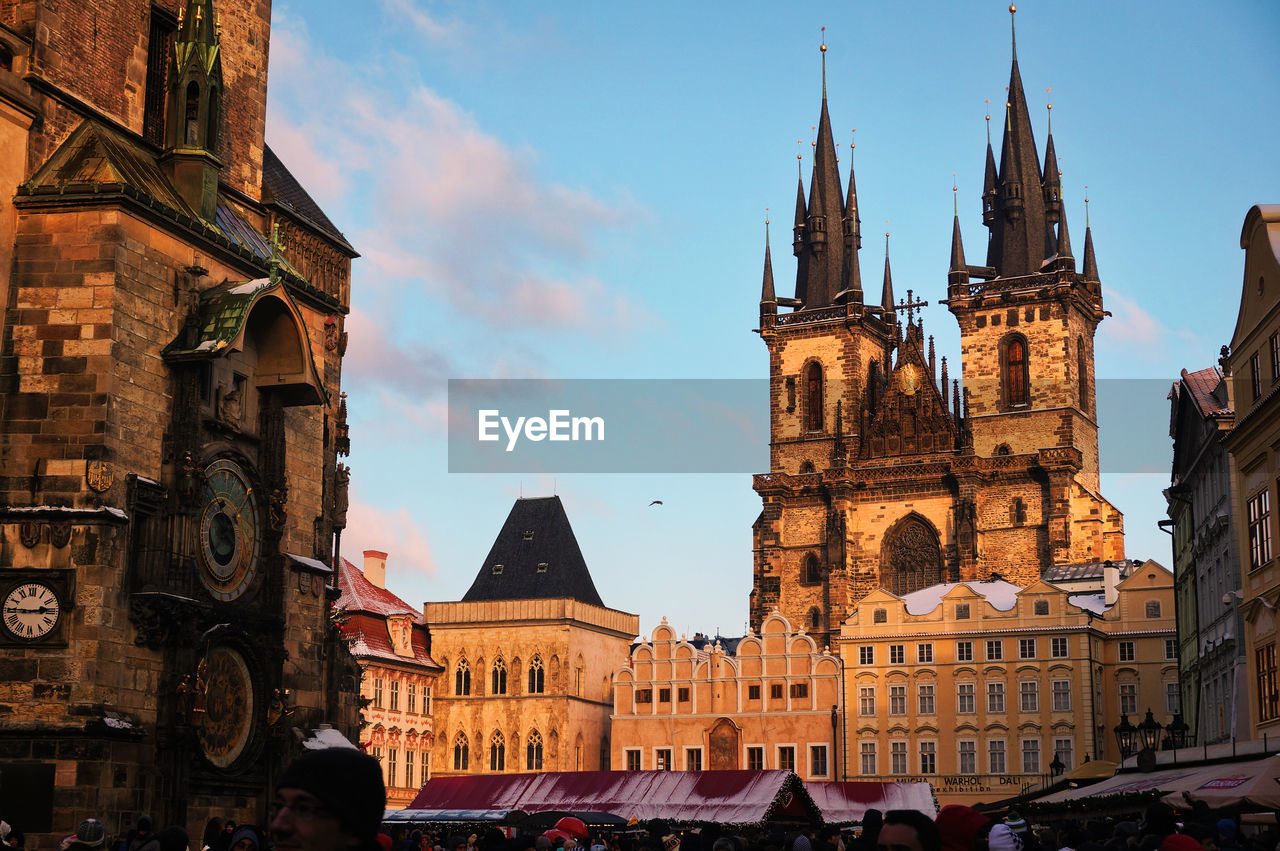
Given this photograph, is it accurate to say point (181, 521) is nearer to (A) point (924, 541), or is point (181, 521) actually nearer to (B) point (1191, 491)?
(B) point (1191, 491)

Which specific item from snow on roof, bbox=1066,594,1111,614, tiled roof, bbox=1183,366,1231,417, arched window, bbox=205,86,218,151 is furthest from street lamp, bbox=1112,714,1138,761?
A: snow on roof, bbox=1066,594,1111,614

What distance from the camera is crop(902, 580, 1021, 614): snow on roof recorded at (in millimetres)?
65312

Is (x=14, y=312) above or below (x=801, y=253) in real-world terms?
below

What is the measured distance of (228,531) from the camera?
65.4 feet

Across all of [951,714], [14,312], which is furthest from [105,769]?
[951,714]

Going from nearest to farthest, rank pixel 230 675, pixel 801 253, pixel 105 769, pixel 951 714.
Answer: pixel 105 769, pixel 230 675, pixel 951 714, pixel 801 253

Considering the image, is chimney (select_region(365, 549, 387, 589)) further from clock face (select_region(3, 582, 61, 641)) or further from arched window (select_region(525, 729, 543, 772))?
clock face (select_region(3, 582, 61, 641))

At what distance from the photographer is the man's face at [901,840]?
17.0ft

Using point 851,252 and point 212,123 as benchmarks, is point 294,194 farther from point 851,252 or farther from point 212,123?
point 851,252

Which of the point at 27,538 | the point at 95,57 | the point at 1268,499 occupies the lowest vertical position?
the point at 27,538

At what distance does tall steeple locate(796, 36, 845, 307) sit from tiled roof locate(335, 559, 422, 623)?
84.6 feet

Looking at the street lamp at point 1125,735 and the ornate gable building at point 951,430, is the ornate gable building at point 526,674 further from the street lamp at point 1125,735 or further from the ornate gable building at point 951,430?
the street lamp at point 1125,735

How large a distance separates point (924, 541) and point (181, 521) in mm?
58099

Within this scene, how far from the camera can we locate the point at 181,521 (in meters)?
18.8
